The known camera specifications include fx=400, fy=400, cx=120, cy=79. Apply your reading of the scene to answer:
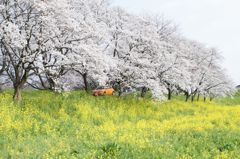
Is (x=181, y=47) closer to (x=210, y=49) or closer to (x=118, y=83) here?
(x=210, y=49)

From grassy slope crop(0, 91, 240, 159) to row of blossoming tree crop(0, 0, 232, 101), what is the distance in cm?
224

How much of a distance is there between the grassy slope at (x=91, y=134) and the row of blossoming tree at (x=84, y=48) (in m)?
2.24

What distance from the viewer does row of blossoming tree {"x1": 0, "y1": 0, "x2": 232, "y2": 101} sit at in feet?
78.0

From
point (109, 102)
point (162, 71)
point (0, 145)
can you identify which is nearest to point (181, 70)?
point (162, 71)

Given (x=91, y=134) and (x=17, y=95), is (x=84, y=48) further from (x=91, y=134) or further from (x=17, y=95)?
(x=91, y=134)

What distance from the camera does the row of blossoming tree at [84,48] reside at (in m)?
23.8

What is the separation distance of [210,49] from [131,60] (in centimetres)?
2901

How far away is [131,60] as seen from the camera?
33406 mm

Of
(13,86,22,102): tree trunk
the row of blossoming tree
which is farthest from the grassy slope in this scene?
the row of blossoming tree

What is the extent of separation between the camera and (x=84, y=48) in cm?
2541

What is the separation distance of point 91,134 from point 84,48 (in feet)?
27.3

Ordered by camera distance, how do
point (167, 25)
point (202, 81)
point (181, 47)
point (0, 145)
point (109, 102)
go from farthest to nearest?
point (202, 81)
point (181, 47)
point (167, 25)
point (109, 102)
point (0, 145)

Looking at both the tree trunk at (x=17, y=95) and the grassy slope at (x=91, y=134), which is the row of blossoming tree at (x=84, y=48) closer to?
the tree trunk at (x=17, y=95)

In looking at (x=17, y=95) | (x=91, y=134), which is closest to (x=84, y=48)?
(x=17, y=95)
